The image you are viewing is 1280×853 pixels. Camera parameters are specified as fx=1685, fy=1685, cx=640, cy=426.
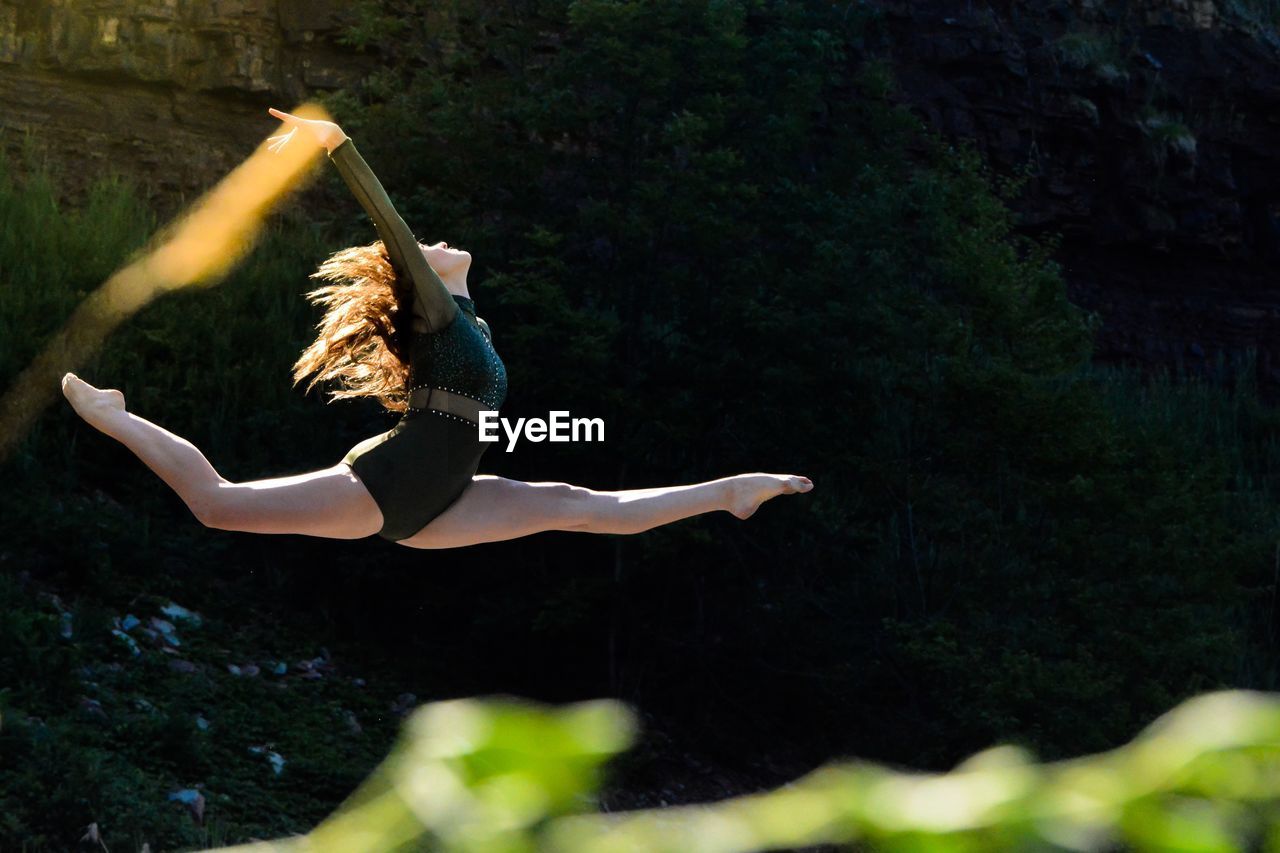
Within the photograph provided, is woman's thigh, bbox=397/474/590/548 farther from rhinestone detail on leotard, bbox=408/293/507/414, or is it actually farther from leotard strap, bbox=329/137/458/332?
leotard strap, bbox=329/137/458/332

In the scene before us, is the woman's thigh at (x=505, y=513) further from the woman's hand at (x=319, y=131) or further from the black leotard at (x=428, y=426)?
the woman's hand at (x=319, y=131)

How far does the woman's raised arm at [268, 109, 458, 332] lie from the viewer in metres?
3.52

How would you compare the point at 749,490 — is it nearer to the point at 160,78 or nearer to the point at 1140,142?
the point at 160,78

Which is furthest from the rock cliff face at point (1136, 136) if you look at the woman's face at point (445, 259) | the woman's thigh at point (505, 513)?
the woman's thigh at point (505, 513)

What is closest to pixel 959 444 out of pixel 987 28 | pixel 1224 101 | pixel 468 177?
pixel 468 177

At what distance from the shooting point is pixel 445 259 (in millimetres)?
3957

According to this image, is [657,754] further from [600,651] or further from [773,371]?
[773,371]

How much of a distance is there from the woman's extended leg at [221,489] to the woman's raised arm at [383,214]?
462mm

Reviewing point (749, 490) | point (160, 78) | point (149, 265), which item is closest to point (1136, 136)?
point (160, 78)

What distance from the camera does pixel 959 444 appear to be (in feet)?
36.9

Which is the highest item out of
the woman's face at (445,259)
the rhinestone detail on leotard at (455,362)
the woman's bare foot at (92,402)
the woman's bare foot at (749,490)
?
the woman's face at (445,259)

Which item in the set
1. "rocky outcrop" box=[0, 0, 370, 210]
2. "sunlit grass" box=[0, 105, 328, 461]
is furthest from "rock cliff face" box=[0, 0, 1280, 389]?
"sunlit grass" box=[0, 105, 328, 461]

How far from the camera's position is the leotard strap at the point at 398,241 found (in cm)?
352

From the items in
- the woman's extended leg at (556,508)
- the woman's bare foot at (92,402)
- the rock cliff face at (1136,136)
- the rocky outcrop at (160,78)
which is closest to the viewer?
the woman's bare foot at (92,402)
